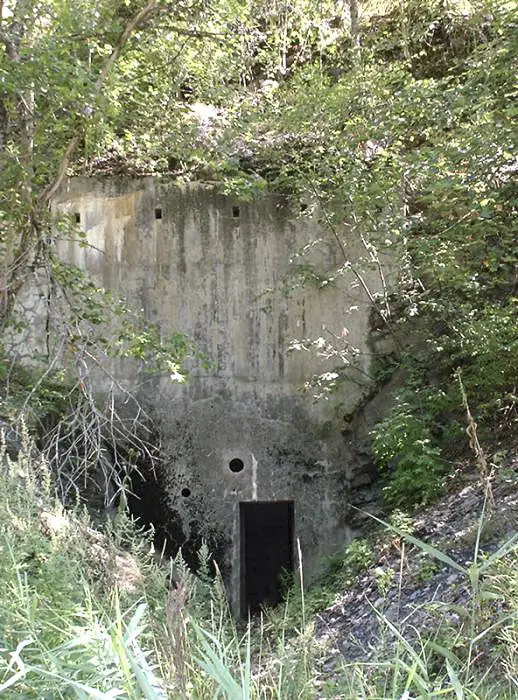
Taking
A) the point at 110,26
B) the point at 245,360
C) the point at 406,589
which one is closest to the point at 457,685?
the point at 406,589

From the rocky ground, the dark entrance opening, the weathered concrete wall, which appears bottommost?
the dark entrance opening

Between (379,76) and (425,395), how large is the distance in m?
3.13

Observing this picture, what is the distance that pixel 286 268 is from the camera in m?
8.18

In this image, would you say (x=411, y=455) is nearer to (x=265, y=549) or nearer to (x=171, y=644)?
(x=265, y=549)

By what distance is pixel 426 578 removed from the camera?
14.3 feet

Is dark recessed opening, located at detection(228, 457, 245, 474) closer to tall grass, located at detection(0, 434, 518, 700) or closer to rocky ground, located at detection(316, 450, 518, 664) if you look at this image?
rocky ground, located at detection(316, 450, 518, 664)

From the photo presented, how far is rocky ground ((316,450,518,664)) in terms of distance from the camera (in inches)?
147

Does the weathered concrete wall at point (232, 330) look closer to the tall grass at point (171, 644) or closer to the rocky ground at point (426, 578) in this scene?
the rocky ground at point (426, 578)

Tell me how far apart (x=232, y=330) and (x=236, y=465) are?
1.46 m

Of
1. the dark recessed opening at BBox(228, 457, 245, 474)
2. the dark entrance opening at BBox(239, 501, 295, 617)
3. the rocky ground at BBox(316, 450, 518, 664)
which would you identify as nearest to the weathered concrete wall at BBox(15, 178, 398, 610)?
the dark recessed opening at BBox(228, 457, 245, 474)

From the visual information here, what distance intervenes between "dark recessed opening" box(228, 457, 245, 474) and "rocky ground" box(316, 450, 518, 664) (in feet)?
8.06

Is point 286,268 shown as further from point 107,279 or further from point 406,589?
point 406,589

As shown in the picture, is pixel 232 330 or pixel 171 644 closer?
pixel 171 644

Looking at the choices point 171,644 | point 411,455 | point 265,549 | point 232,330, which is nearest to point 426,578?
point 411,455
